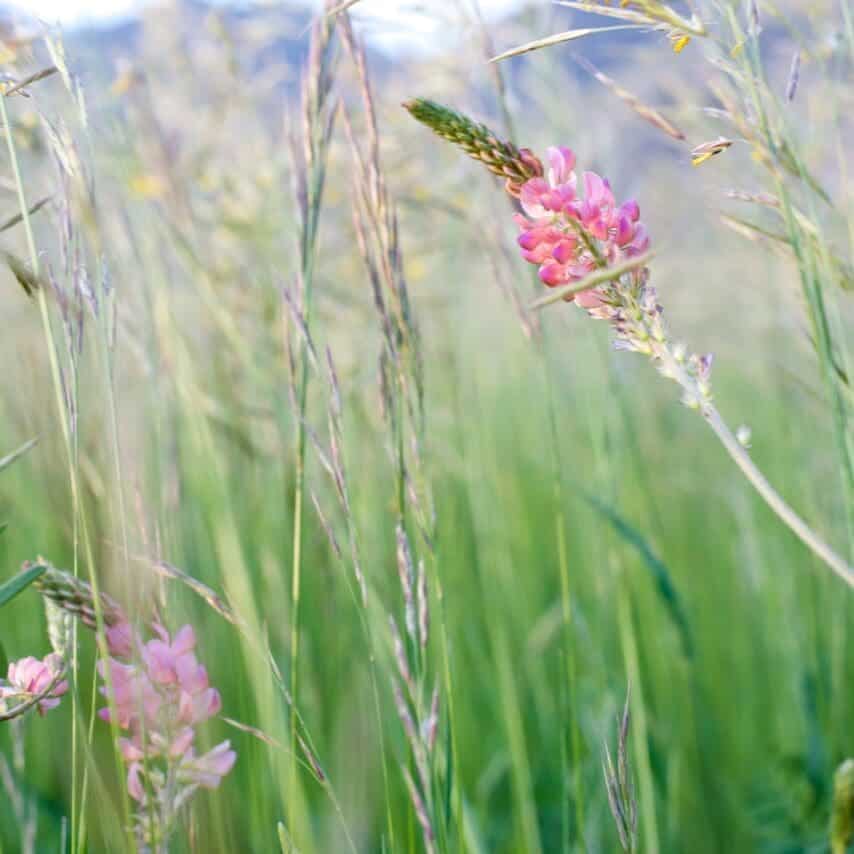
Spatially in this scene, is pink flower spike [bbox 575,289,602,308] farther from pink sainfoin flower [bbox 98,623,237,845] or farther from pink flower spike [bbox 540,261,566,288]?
pink sainfoin flower [bbox 98,623,237,845]

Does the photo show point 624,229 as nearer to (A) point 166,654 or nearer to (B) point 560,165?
(B) point 560,165

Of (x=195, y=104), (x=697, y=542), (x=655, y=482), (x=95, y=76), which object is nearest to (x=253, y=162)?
(x=195, y=104)

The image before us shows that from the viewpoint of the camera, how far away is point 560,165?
593 millimetres

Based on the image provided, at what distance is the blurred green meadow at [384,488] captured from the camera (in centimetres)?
65

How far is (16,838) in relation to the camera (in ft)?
3.77

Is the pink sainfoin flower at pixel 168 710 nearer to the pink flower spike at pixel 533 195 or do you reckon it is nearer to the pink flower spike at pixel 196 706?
the pink flower spike at pixel 196 706

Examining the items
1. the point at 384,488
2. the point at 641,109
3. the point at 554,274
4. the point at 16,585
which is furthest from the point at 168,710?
the point at 384,488

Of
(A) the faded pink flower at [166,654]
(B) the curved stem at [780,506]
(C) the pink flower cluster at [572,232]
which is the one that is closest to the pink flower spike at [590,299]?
(C) the pink flower cluster at [572,232]

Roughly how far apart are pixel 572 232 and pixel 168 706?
1.20ft

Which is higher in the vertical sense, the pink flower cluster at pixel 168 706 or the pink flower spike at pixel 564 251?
the pink flower spike at pixel 564 251

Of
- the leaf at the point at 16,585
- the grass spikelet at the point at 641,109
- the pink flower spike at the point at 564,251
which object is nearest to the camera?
the leaf at the point at 16,585

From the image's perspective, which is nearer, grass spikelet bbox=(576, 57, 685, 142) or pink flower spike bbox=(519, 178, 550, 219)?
pink flower spike bbox=(519, 178, 550, 219)

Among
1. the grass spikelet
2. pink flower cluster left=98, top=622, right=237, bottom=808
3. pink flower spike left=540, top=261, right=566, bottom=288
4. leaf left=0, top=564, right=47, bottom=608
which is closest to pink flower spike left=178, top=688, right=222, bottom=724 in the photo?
pink flower cluster left=98, top=622, right=237, bottom=808

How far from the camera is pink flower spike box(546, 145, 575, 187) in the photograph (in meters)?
0.59
